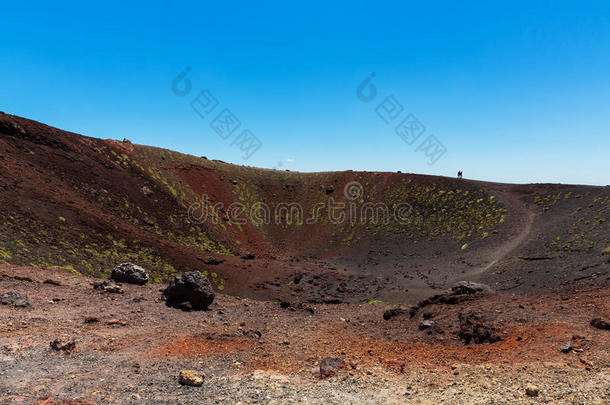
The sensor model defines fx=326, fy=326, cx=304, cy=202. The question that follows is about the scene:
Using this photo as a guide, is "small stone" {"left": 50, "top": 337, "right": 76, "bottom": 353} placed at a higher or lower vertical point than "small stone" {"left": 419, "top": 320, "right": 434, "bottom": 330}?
lower

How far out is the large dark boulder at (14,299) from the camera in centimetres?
1155

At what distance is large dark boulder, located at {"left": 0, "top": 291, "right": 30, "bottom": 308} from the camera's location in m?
11.6

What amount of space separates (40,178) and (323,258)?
2943cm

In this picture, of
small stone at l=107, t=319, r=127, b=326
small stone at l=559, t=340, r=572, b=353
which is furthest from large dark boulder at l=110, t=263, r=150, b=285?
small stone at l=559, t=340, r=572, b=353

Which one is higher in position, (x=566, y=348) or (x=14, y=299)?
(x=566, y=348)

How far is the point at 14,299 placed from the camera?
38.7ft

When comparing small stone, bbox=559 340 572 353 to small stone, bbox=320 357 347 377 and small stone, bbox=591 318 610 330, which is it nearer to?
small stone, bbox=591 318 610 330

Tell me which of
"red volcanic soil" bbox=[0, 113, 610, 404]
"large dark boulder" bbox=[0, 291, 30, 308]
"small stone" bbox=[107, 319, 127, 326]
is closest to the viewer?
"red volcanic soil" bbox=[0, 113, 610, 404]

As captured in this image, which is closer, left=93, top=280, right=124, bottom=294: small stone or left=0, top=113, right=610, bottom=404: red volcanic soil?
left=0, top=113, right=610, bottom=404: red volcanic soil

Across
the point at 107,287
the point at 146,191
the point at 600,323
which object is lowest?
the point at 107,287

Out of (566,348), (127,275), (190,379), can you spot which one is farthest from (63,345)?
(566,348)

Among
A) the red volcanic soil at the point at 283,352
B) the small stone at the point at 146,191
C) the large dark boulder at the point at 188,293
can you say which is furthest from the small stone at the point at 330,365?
the small stone at the point at 146,191

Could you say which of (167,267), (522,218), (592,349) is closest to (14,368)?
(592,349)

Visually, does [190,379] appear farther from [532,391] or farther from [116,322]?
[532,391]
